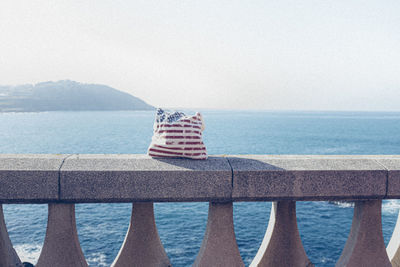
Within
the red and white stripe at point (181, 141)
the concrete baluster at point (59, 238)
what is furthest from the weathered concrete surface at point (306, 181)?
the concrete baluster at point (59, 238)

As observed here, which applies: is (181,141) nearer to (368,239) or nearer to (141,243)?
(141,243)

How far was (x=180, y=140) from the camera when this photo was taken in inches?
135

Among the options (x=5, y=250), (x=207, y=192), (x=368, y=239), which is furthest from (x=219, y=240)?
(x=5, y=250)

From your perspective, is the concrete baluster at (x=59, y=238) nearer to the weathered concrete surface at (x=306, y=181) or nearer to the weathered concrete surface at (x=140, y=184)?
the weathered concrete surface at (x=140, y=184)

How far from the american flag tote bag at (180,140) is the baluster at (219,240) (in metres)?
0.58

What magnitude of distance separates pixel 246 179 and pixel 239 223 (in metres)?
33.3

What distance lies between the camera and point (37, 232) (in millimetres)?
33000

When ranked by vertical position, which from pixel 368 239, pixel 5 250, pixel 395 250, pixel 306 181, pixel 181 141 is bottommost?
pixel 395 250

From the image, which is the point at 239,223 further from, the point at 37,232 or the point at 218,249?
the point at 218,249

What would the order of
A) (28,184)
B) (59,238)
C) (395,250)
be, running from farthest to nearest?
(395,250)
(59,238)
(28,184)

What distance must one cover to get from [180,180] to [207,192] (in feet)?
0.87

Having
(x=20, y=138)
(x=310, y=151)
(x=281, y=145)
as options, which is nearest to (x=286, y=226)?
(x=310, y=151)

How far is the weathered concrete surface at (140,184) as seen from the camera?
3.00 metres

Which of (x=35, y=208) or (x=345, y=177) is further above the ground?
Result: (x=345, y=177)
